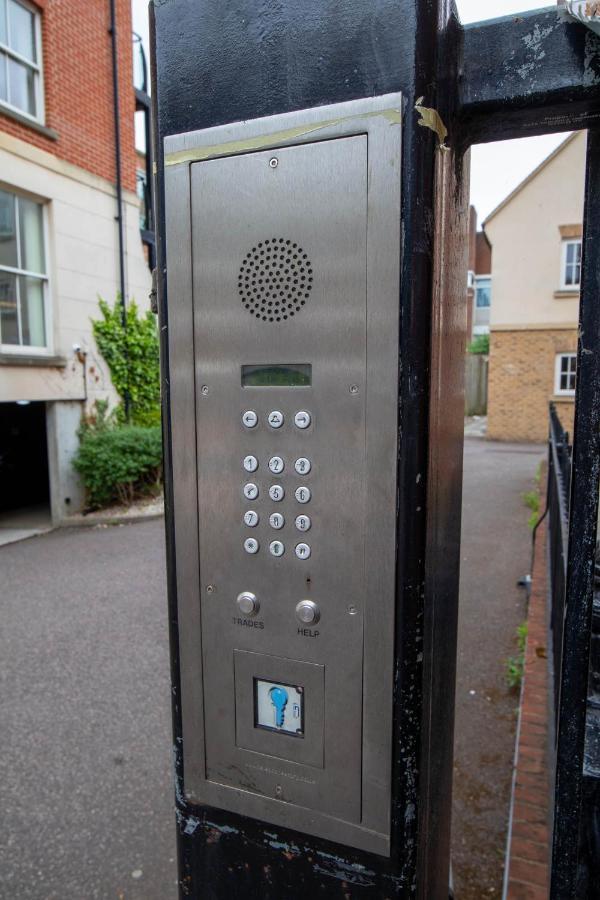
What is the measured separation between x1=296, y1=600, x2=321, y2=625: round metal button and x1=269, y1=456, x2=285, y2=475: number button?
0.24 meters

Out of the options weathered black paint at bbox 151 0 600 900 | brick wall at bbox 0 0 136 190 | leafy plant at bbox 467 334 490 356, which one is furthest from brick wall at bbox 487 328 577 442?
weathered black paint at bbox 151 0 600 900

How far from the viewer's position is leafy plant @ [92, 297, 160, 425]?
944 centimetres

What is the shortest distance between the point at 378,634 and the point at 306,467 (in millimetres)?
320

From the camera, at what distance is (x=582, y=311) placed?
41.6 inches

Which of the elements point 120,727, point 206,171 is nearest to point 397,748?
point 206,171

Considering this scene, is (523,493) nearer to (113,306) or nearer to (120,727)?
(113,306)

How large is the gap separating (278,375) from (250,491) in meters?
0.22

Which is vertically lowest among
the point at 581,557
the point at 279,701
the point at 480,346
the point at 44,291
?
the point at 279,701

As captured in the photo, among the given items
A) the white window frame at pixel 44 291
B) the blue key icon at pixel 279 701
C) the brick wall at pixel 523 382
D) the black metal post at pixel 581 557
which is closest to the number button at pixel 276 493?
the blue key icon at pixel 279 701

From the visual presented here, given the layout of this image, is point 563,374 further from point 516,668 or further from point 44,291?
point 516,668

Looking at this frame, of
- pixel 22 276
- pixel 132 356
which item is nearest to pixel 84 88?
pixel 22 276

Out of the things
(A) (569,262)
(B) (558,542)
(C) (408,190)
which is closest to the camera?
(C) (408,190)

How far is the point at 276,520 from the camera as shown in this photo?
1201 mm

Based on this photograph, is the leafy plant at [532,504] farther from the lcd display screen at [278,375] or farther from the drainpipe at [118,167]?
the lcd display screen at [278,375]
